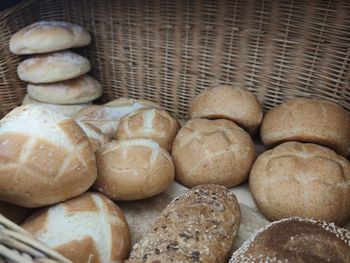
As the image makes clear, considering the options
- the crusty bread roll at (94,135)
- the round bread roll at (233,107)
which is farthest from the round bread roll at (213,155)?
the crusty bread roll at (94,135)

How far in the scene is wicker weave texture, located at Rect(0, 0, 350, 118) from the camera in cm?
139

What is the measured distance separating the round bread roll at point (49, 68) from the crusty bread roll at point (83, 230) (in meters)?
0.77

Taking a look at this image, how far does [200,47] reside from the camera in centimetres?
162

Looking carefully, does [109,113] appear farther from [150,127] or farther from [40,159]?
[40,159]

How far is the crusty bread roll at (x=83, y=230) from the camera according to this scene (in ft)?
3.25

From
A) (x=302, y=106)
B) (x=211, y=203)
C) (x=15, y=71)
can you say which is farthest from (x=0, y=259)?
(x=15, y=71)

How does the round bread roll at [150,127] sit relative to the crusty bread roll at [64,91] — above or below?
above

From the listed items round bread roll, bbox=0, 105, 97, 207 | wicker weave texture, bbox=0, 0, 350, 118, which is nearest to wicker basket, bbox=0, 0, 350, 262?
wicker weave texture, bbox=0, 0, 350, 118

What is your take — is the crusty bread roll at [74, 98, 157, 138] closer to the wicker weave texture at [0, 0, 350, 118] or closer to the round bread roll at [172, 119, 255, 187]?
the wicker weave texture at [0, 0, 350, 118]

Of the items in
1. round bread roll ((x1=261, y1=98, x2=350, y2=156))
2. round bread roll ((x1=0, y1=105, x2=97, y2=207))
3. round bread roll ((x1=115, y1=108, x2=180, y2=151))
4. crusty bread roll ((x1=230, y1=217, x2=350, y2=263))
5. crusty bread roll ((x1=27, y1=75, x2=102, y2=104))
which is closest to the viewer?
crusty bread roll ((x1=230, y1=217, x2=350, y2=263))

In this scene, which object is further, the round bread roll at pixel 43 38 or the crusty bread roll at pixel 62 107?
the crusty bread roll at pixel 62 107

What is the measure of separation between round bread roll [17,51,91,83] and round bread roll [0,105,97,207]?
645 mm

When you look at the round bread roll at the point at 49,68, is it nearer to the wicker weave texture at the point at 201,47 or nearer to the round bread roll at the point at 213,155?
the wicker weave texture at the point at 201,47

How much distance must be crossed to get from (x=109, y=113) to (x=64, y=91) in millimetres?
256
